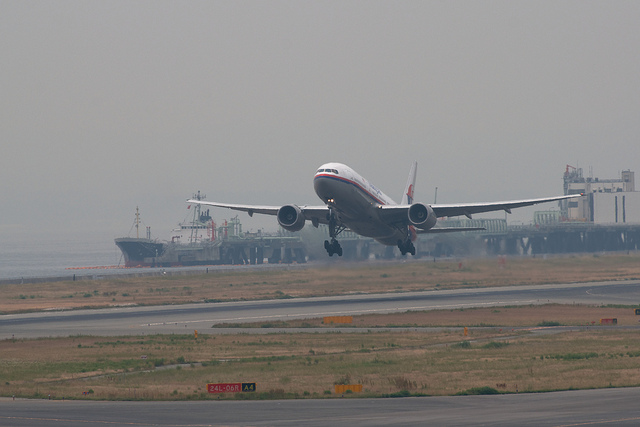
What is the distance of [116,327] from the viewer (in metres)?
66.5

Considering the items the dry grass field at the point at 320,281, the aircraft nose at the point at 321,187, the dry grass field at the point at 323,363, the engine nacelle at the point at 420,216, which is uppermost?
the aircraft nose at the point at 321,187

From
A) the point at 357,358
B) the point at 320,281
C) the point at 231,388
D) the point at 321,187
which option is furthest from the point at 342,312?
the point at 231,388

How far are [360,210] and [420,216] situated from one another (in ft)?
20.0

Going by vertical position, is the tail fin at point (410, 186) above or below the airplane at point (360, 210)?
above

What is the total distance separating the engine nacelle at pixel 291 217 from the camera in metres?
66.9

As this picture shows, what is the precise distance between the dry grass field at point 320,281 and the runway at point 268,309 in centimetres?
305

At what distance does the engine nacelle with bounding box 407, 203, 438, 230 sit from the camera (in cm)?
6619

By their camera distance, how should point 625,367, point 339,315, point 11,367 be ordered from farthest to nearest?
point 339,315
point 11,367
point 625,367

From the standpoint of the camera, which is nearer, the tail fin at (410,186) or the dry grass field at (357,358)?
the dry grass field at (357,358)

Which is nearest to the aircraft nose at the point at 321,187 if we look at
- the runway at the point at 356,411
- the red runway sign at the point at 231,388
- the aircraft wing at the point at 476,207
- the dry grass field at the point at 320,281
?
the aircraft wing at the point at 476,207

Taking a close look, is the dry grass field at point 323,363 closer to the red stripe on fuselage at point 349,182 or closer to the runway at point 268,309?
the runway at point 268,309

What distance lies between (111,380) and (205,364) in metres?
6.24

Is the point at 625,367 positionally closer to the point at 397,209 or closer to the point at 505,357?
the point at 505,357

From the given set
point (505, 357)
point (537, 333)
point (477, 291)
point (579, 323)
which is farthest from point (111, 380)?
point (477, 291)
